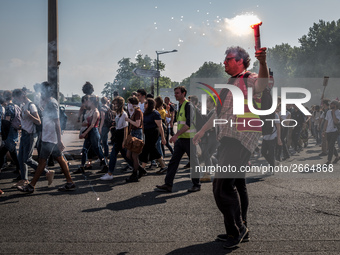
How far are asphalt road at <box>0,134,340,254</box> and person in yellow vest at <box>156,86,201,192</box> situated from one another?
8.6 inches

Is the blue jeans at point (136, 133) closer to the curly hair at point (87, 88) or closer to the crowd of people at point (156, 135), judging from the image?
the crowd of people at point (156, 135)

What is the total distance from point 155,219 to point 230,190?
1.37 meters

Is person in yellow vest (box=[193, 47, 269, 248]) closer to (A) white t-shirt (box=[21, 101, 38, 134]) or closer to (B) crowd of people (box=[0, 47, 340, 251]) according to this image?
(B) crowd of people (box=[0, 47, 340, 251])

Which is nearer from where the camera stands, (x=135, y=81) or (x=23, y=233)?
(x=23, y=233)

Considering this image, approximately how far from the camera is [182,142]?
23.3 feet

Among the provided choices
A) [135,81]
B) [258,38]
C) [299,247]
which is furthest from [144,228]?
[135,81]

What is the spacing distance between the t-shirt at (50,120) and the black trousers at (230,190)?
3.35 metres

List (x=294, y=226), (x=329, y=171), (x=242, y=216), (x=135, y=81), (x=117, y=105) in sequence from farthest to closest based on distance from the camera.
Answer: (x=135, y=81) < (x=329, y=171) < (x=117, y=105) < (x=294, y=226) < (x=242, y=216)

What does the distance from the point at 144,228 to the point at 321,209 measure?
2.53 meters

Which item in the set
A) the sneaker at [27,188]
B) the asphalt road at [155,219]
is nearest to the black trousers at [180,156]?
the asphalt road at [155,219]

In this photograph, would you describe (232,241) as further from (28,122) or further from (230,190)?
(28,122)

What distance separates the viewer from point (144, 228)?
4.64 meters

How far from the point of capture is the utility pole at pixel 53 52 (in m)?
9.67

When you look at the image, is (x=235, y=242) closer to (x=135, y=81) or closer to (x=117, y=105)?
(x=117, y=105)
